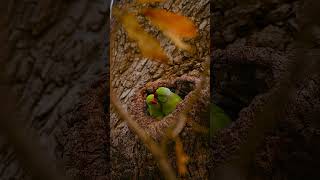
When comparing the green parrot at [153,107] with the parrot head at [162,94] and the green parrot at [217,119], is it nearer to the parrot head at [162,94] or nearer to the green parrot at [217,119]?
the parrot head at [162,94]

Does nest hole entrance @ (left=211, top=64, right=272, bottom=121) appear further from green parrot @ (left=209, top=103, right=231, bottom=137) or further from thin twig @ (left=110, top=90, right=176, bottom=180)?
thin twig @ (left=110, top=90, right=176, bottom=180)

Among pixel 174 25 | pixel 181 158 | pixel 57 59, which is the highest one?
pixel 174 25

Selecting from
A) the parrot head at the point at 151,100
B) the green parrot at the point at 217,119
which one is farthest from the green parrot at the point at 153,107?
the green parrot at the point at 217,119

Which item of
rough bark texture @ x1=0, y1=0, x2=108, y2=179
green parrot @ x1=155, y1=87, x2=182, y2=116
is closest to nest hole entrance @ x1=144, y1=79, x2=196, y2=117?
green parrot @ x1=155, y1=87, x2=182, y2=116

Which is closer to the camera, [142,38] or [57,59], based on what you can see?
[57,59]

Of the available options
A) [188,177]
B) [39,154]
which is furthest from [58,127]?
[39,154]

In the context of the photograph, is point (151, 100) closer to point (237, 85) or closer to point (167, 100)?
point (167, 100)

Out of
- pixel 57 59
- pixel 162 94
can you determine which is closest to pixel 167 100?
pixel 162 94
